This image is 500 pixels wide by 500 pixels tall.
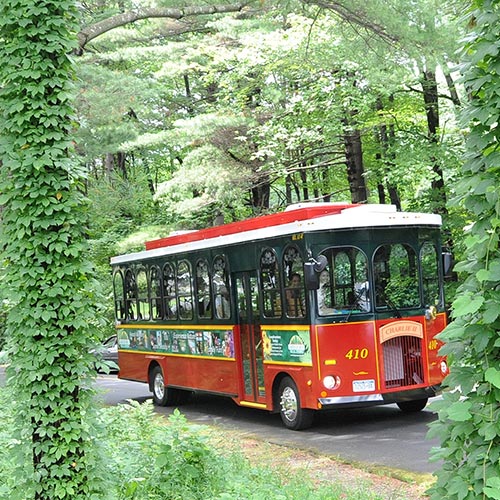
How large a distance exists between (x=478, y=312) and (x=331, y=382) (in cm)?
902

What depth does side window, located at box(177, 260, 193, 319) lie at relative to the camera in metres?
16.0

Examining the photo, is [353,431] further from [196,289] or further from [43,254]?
[43,254]

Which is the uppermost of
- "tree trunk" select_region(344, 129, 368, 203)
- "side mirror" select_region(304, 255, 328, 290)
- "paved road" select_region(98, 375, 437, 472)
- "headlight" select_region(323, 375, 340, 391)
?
"tree trunk" select_region(344, 129, 368, 203)

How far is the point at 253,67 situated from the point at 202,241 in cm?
839

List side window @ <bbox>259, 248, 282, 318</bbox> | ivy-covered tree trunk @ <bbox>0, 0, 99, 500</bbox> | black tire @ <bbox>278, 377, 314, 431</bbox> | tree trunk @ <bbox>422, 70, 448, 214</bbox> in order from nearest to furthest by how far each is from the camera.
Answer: ivy-covered tree trunk @ <bbox>0, 0, 99, 500</bbox> < black tire @ <bbox>278, 377, 314, 431</bbox> < side window @ <bbox>259, 248, 282, 318</bbox> < tree trunk @ <bbox>422, 70, 448, 214</bbox>

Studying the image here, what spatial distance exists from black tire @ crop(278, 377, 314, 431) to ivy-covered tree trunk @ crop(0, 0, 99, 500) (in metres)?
7.23

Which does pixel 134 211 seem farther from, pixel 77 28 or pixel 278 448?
pixel 77 28

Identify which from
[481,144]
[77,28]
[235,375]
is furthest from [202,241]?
[481,144]

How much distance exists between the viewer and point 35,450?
18.6 ft

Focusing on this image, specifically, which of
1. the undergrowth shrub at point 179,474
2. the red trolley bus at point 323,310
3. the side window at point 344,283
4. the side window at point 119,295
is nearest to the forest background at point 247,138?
the undergrowth shrub at point 179,474

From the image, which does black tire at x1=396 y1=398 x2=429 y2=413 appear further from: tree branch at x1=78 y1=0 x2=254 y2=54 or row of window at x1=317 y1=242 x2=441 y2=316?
tree branch at x1=78 y1=0 x2=254 y2=54

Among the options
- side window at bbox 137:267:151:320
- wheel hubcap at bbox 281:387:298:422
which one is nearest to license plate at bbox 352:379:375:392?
wheel hubcap at bbox 281:387:298:422

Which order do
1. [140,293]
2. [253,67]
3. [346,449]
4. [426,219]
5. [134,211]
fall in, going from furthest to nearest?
1. [134,211]
2. [253,67]
3. [140,293]
4. [426,219]
5. [346,449]

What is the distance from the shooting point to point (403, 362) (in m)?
12.8
